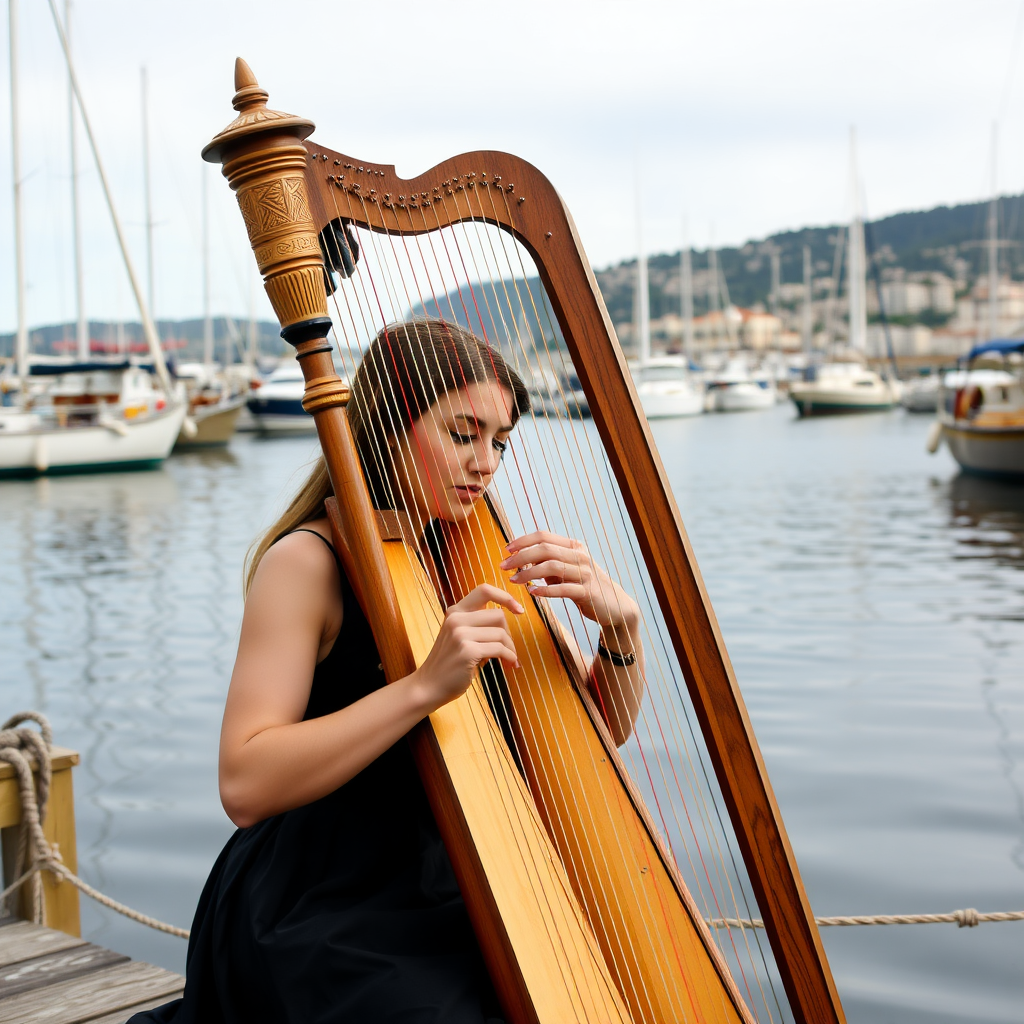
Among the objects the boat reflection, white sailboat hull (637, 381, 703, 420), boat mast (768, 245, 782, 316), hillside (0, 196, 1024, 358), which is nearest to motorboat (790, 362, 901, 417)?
white sailboat hull (637, 381, 703, 420)

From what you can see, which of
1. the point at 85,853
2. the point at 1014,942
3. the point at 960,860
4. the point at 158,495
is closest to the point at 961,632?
the point at 960,860

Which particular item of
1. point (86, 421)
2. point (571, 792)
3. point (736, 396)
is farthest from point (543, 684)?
point (736, 396)

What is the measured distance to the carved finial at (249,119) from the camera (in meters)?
1.35

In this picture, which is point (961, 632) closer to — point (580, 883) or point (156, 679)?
point (156, 679)

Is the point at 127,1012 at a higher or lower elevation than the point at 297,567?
lower

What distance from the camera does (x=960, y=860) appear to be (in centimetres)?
355

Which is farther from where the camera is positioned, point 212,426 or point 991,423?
point 212,426

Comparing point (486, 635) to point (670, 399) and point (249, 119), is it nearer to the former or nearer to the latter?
point (249, 119)

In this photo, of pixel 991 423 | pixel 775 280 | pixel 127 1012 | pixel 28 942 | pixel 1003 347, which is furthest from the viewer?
pixel 775 280

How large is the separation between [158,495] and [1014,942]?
14968 mm

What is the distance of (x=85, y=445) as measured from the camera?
20328 millimetres

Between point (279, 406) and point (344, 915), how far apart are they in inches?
1213

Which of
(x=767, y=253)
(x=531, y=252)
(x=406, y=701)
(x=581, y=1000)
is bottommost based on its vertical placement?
(x=581, y=1000)

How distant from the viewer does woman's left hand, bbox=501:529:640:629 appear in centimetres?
153
